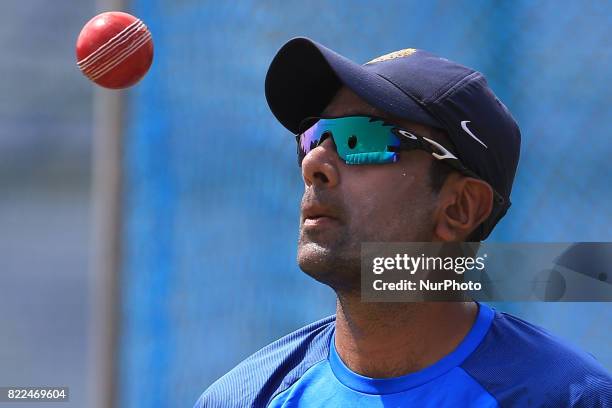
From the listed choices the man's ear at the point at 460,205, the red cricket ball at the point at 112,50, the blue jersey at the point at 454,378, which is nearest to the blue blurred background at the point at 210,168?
the red cricket ball at the point at 112,50

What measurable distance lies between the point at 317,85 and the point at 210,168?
4.46 ft

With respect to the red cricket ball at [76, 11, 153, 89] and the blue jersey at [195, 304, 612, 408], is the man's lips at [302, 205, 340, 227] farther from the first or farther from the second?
the red cricket ball at [76, 11, 153, 89]

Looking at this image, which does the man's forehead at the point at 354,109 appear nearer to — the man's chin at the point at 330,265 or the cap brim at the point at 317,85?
the cap brim at the point at 317,85

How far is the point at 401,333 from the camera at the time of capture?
2393 mm

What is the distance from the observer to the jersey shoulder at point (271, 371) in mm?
2494

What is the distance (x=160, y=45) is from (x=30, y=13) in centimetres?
66

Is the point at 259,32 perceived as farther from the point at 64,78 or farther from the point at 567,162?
the point at 567,162

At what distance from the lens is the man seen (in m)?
2.33

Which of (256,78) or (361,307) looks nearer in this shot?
(361,307)

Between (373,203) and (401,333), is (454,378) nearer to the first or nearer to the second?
(401,333)

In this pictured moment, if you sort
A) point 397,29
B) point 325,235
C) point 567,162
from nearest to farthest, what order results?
point 325,235, point 567,162, point 397,29

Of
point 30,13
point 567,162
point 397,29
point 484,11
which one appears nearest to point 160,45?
point 30,13

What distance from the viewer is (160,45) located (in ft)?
12.8

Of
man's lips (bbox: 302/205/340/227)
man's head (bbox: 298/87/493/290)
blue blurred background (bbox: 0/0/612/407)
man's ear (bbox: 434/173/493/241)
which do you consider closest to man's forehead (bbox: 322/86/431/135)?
man's head (bbox: 298/87/493/290)
